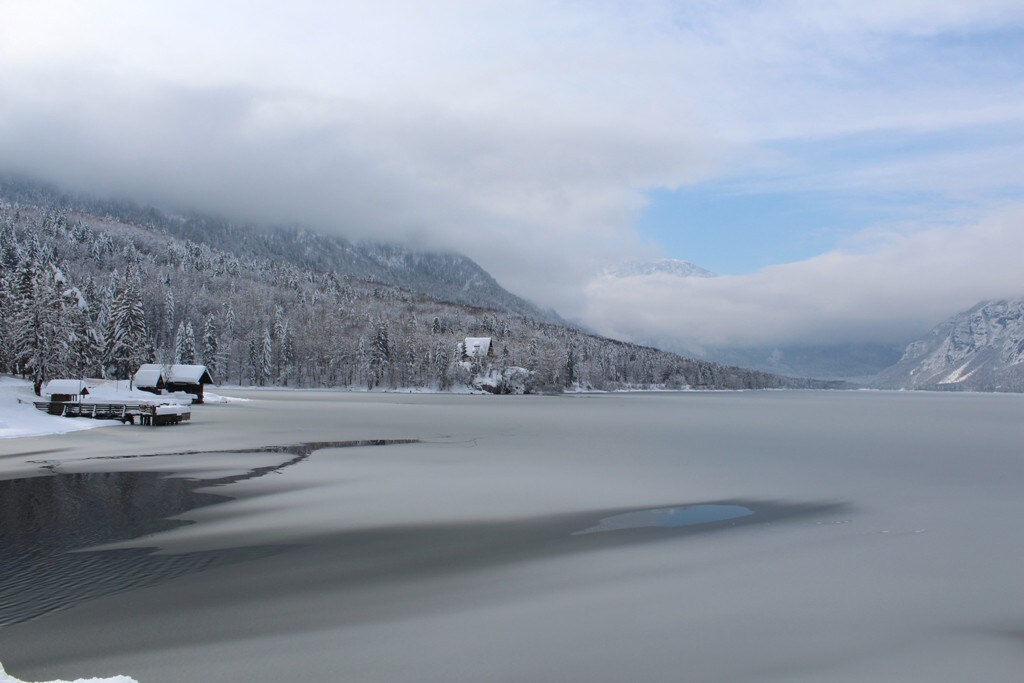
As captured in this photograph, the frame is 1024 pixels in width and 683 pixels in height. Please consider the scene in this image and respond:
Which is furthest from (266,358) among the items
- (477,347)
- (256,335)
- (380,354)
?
(477,347)

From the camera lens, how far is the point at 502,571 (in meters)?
15.0

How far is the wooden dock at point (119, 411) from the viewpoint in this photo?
52594 millimetres

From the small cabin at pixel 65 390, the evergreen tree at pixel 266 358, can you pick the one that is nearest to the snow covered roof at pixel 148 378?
the small cabin at pixel 65 390

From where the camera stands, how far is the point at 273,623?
11438 mm

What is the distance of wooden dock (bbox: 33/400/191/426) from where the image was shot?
5259 cm

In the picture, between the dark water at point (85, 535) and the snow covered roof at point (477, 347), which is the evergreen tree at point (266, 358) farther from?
the dark water at point (85, 535)

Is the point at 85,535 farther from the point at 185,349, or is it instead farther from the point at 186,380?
the point at 185,349

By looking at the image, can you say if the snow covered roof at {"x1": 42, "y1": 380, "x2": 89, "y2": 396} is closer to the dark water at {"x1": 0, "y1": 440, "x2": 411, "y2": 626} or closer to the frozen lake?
the frozen lake

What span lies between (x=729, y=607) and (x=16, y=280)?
75.8 metres

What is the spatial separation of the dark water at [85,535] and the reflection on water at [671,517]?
9816mm

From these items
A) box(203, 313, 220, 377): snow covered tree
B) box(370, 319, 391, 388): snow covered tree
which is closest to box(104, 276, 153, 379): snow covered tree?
box(203, 313, 220, 377): snow covered tree

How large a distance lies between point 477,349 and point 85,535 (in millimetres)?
146649

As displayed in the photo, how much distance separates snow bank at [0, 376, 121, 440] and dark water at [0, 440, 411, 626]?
21181 millimetres

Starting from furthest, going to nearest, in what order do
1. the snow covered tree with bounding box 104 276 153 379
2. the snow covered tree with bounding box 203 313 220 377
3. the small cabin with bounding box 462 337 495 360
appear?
the small cabin with bounding box 462 337 495 360
the snow covered tree with bounding box 203 313 220 377
the snow covered tree with bounding box 104 276 153 379
